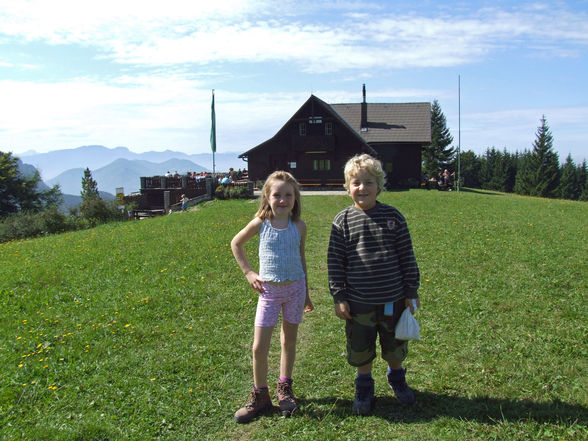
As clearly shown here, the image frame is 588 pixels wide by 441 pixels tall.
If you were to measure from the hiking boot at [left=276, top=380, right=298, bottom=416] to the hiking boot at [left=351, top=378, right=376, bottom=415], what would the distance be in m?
0.51

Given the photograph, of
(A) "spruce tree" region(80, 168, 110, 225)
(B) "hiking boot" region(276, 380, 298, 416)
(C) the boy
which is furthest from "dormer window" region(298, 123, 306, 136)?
(B) "hiking boot" region(276, 380, 298, 416)

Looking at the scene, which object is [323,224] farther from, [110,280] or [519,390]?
[519,390]

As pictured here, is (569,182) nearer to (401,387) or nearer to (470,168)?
(470,168)

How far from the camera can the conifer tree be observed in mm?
69750

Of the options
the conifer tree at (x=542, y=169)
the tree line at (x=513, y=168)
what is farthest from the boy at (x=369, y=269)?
the conifer tree at (x=542, y=169)

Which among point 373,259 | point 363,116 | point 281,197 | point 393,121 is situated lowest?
point 373,259

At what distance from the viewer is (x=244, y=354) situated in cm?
530

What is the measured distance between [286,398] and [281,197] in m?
1.70

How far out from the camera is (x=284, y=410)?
388 cm

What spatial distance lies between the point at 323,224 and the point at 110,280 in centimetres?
866

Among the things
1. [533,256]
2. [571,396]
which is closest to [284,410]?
Answer: [571,396]

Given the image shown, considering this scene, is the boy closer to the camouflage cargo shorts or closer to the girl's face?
the camouflage cargo shorts

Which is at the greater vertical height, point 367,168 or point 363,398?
point 367,168

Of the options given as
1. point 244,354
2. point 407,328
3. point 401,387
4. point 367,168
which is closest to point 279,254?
point 367,168
